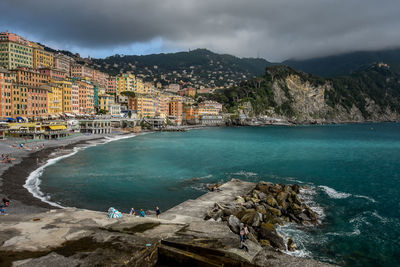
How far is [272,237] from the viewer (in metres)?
17.4

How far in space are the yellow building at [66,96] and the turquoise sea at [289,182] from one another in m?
45.0

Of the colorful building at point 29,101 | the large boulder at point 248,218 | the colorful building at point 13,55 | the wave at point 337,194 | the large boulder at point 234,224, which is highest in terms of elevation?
the colorful building at point 13,55

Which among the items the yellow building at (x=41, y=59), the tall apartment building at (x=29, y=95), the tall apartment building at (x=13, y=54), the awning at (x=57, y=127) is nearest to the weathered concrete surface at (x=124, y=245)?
the awning at (x=57, y=127)

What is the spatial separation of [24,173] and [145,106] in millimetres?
95074

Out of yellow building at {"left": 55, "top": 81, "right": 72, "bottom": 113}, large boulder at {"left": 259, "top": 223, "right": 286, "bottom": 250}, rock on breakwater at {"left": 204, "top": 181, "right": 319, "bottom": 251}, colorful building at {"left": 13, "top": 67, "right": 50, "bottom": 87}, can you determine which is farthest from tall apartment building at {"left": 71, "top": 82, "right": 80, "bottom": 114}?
large boulder at {"left": 259, "top": 223, "right": 286, "bottom": 250}

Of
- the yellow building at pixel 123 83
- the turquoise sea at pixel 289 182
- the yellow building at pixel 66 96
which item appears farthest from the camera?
the yellow building at pixel 123 83

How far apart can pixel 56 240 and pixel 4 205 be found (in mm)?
15560

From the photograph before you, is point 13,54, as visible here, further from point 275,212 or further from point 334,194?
point 334,194

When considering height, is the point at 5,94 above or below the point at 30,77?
below

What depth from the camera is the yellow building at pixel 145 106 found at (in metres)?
124

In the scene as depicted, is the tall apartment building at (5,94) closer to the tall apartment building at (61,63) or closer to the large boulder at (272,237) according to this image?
the tall apartment building at (61,63)

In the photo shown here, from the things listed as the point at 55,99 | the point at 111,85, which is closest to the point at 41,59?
the point at 111,85

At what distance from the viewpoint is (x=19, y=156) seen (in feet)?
146

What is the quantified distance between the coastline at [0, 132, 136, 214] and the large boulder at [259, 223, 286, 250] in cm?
1661
